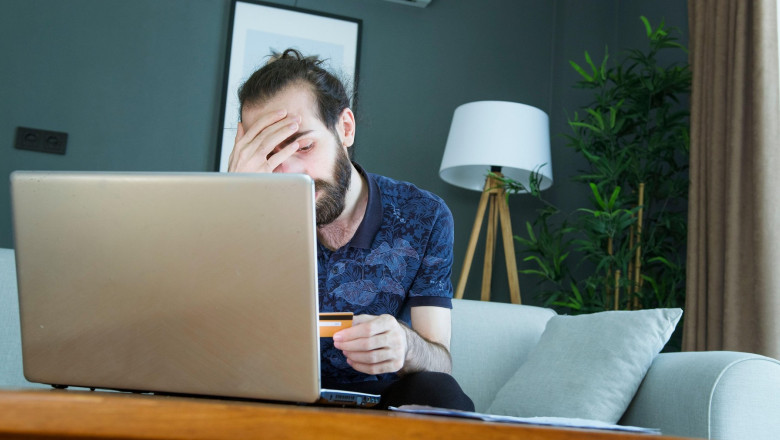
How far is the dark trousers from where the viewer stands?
40.0 inches

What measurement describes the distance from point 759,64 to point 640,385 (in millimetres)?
1130

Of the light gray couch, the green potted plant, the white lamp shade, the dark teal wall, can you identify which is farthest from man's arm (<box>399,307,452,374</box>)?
the dark teal wall

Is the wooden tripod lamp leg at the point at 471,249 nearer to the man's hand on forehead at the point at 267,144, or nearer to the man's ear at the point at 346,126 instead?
the man's ear at the point at 346,126

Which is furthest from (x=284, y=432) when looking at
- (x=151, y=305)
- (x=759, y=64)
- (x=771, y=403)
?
(x=759, y=64)

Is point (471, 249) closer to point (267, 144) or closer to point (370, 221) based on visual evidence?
point (370, 221)

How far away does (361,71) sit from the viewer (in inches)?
127

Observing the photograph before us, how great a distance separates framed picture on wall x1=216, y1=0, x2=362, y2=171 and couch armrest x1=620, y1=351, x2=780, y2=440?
80.4 inches

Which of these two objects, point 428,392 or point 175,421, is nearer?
point 175,421

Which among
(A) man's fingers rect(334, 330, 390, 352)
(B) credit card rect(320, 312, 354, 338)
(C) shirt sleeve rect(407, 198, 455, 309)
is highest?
(C) shirt sleeve rect(407, 198, 455, 309)

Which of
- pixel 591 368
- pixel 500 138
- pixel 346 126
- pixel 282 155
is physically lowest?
pixel 591 368

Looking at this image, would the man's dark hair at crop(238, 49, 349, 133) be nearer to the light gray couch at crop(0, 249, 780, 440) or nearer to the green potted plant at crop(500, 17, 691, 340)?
the light gray couch at crop(0, 249, 780, 440)

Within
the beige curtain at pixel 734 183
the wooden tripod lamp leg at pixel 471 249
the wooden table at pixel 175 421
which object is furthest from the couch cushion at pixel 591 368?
the wooden table at pixel 175 421

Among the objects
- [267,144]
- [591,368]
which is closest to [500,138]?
[591,368]

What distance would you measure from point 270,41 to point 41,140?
1023mm
